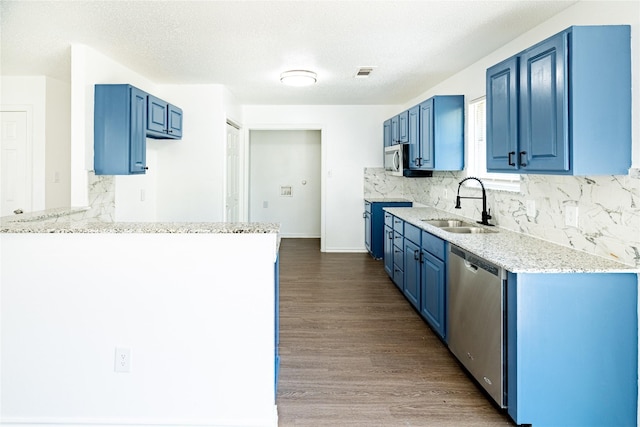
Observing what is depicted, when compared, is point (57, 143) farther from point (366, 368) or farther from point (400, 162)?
point (366, 368)

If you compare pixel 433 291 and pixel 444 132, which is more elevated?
pixel 444 132

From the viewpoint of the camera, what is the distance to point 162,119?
4.44m

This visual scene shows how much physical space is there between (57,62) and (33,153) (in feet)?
3.89

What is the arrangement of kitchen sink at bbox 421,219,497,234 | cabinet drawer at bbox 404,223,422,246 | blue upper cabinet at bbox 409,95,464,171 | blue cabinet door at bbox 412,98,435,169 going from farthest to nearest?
blue cabinet door at bbox 412,98,435,169
blue upper cabinet at bbox 409,95,464,171
cabinet drawer at bbox 404,223,422,246
kitchen sink at bbox 421,219,497,234

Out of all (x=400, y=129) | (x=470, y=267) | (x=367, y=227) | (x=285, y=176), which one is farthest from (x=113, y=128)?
(x=285, y=176)

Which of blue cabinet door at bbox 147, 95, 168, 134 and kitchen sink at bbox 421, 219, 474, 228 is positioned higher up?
blue cabinet door at bbox 147, 95, 168, 134

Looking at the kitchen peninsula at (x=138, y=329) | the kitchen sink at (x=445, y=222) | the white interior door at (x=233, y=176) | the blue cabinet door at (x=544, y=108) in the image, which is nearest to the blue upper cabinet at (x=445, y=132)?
the kitchen sink at (x=445, y=222)

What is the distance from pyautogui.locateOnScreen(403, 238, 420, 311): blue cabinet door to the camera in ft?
12.6

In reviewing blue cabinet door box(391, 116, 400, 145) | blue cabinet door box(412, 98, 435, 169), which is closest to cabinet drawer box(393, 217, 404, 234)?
blue cabinet door box(412, 98, 435, 169)

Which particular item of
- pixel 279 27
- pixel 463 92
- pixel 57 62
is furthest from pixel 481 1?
pixel 57 62

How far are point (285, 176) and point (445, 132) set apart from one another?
183 inches

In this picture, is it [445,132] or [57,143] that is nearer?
[445,132]

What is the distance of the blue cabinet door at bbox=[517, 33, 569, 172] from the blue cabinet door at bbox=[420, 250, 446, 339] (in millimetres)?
1071

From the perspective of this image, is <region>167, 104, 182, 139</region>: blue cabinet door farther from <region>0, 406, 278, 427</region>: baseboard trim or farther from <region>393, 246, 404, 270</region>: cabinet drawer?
<region>0, 406, 278, 427</region>: baseboard trim
